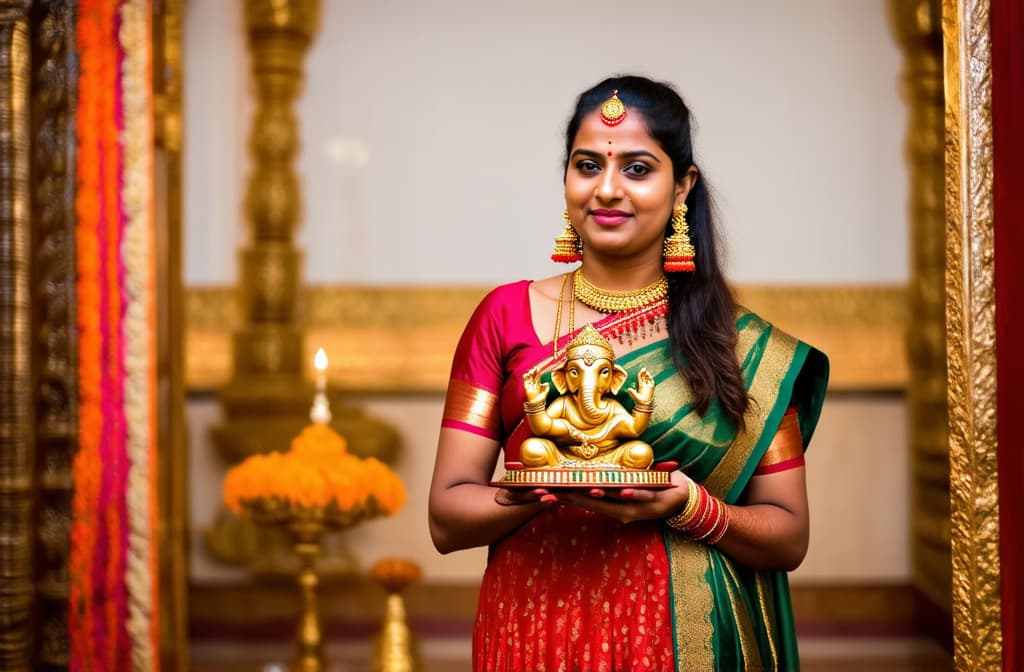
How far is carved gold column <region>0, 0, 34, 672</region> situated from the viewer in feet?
11.8

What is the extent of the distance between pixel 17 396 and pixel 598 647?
199cm

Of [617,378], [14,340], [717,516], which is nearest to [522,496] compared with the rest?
[617,378]

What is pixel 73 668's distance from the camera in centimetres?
387

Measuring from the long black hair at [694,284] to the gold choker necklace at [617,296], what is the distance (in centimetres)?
3

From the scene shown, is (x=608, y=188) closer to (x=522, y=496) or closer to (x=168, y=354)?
(x=522, y=496)

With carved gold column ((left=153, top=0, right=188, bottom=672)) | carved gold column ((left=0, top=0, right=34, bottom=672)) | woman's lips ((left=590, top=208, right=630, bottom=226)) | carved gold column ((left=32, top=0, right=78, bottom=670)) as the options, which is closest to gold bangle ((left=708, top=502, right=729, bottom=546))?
woman's lips ((left=590, top=208, right=630, bottom=226))

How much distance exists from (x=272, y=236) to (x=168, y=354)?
1.68m

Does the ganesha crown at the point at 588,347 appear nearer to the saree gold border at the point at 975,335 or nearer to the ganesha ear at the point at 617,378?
the ganesha ear at the point at 617,378

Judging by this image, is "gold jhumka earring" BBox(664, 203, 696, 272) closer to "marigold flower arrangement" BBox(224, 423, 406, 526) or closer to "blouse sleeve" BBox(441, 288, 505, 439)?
"blouse sleeve" BBox(441, 288, 505, 439)

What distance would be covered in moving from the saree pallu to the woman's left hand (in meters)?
0.16

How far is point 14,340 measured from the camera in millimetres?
3654

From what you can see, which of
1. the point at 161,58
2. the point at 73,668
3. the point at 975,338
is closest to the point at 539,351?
the point at 975,338

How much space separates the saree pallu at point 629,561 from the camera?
2.31m

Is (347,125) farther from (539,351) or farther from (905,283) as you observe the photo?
(539,351)
